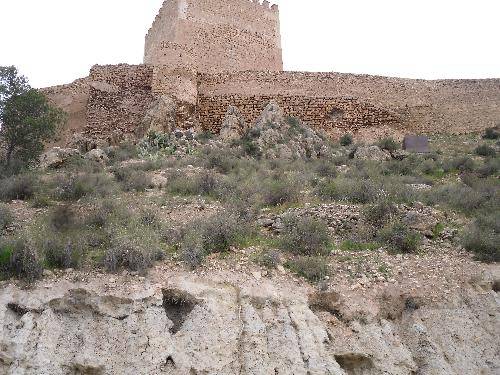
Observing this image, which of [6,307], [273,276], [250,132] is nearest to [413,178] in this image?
[250,132]

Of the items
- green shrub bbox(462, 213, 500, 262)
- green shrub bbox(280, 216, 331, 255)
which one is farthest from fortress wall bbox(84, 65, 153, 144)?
green shrub bbox(462, 213, 500, 262)

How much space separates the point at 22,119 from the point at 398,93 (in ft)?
39.6

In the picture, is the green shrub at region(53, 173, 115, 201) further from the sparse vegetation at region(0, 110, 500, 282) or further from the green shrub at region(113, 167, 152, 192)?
the green shrub at region(113, 167, 152, 192)

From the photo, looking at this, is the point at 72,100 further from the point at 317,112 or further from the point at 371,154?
the point at 371,154

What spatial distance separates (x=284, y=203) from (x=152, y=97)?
8.83m

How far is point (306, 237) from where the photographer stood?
9.16 m

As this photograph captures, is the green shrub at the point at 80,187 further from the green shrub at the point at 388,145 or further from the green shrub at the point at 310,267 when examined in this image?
the green shrub at the point at 388,145

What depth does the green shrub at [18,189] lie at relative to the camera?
429 inches

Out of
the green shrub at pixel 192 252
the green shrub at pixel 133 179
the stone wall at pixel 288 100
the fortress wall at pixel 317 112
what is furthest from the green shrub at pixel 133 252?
the fortress wall at pixel 317 112

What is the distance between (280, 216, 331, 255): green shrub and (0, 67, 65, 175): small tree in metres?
7.91

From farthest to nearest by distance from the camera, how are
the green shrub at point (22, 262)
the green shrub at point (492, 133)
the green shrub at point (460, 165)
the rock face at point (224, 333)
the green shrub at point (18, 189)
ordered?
the green shrub at point (492, 133) < the green shrub at point (460, 165) < the green shrub at point (18, 189) < the green shrub at point (22, 262) < the rock face at point (224, 333)

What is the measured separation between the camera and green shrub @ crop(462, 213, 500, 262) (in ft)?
30.0

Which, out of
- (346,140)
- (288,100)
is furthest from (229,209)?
(288,100)

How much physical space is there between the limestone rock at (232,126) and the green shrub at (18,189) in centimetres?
691
